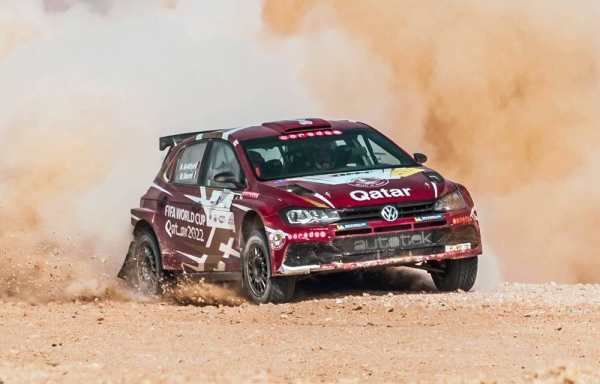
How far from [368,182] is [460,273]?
109 cm

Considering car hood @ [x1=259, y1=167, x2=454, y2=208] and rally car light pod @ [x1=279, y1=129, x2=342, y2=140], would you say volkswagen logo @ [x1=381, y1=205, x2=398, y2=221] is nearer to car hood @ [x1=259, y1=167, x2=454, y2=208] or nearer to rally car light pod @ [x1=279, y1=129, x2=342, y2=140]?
car hood @ [x1=259, y1=167, x2=454, y2=208]

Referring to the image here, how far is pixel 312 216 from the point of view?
36.9 feet

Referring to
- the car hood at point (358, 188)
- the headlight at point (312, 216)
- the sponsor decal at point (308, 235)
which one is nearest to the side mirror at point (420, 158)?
the car hood at point (358, 188)

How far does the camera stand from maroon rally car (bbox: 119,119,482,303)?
11258mm

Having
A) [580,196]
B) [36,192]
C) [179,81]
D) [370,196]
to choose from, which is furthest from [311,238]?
[179,81]

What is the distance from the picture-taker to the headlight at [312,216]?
11234 millimetres

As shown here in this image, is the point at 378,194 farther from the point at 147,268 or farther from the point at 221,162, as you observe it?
the point at 147,268

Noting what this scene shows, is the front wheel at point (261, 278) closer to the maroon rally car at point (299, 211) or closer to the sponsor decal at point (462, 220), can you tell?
the maroon rally car at point (299, 211)

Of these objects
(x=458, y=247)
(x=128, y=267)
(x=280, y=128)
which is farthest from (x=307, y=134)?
(x=128, y=267)

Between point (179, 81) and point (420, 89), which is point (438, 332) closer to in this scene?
point (420, 89)

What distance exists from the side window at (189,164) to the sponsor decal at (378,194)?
208 cm

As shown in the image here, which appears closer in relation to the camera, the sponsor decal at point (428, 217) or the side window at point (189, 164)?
the sponsor decal at point (428, 217)

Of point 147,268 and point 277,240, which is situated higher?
point 277,240

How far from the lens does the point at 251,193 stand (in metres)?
11.8
